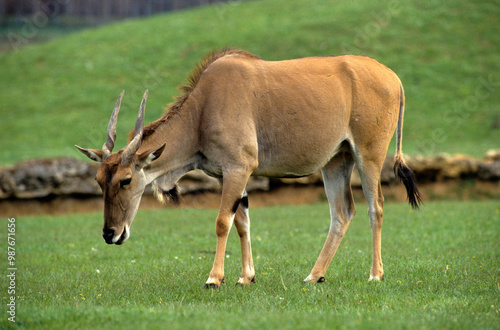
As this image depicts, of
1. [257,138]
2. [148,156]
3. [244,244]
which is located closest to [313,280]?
[244,244]

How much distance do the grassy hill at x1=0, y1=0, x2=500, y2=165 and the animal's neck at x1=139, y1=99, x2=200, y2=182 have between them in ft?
43.3

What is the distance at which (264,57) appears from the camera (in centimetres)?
2698

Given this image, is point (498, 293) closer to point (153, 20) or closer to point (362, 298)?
point (362, 298)

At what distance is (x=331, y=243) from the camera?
27.0 ft

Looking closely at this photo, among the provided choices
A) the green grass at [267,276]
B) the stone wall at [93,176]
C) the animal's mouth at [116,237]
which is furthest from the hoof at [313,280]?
the stone wall at [93,176]

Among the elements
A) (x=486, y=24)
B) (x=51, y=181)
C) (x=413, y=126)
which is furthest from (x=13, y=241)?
(x=486, y=24)

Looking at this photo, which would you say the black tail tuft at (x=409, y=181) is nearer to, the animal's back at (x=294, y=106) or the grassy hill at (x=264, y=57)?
the animal's back at (x=294, y=106)

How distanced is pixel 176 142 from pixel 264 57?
19.9 metres

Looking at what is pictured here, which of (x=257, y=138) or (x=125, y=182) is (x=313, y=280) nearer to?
(x=257, y=138)

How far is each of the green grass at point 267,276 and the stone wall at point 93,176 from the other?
2.01 m

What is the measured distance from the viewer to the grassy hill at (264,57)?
76.9ft

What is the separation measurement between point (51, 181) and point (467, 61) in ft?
62.7

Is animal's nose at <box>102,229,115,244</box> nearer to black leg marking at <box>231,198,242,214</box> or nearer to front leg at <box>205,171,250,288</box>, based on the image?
front leg at <box>205,171,250,288</box>

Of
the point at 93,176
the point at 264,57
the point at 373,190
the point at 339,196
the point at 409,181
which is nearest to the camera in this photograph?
the point at 373,190
